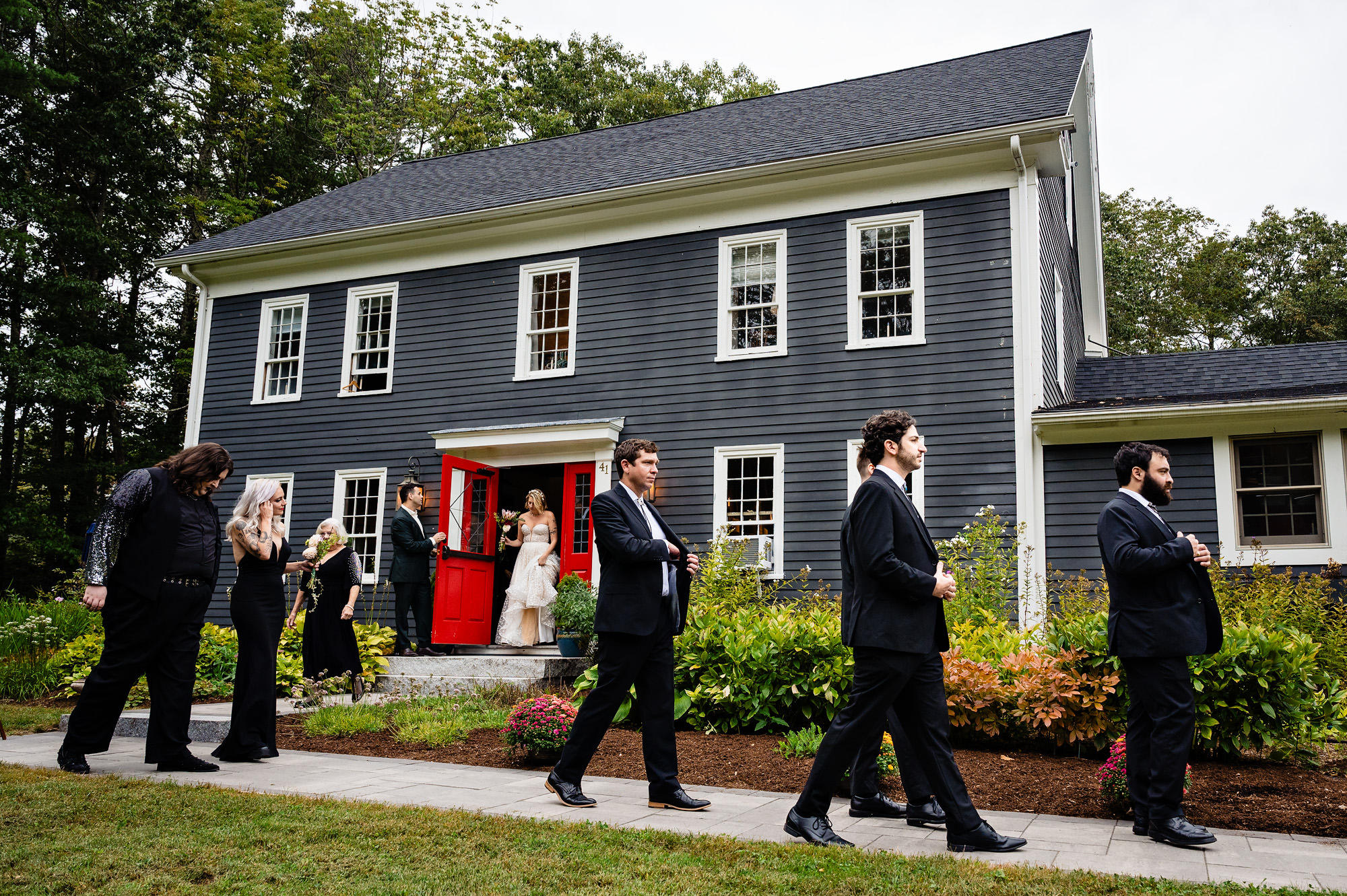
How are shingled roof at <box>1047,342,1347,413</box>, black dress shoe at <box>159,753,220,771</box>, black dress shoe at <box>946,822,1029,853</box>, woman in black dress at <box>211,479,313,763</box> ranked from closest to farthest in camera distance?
black dress shoe at <box>946,822,1029,853</box> → black dress shoe at <box>159,753,220,771</box> → woman in black dress at <box>211,479,313,763</box> → shingled roof at <box>1047,342,1347,413</box>

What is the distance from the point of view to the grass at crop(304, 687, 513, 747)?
7.39 m

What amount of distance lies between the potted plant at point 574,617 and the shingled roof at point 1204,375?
213 inches

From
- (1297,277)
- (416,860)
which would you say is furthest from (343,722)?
(1297,277)

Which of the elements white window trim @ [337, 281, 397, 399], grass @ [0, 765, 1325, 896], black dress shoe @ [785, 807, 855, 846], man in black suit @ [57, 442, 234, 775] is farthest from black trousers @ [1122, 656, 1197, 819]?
white window trim @ [337, 281, 397, 399]

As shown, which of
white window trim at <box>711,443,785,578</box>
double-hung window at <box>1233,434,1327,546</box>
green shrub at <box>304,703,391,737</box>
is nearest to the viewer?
green shrub at <box>304,703,391,737</box>

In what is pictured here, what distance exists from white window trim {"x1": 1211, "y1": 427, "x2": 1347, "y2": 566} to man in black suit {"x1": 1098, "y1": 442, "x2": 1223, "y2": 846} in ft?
20.4

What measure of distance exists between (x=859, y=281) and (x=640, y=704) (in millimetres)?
7971

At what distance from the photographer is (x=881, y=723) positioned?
14.2ft

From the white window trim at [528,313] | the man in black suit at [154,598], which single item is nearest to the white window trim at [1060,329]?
the white window trim at [528,313]

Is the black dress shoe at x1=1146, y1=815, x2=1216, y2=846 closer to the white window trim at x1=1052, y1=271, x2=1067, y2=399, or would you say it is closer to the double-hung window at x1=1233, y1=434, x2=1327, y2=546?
the double-hung window at x1=1233, y1=434, x2=1327, y2=546

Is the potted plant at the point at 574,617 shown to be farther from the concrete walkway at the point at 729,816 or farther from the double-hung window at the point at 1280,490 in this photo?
the double-hung window at the point at 1280,490

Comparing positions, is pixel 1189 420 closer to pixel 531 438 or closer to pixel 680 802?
pixel 531 438

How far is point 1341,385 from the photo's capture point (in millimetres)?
9914

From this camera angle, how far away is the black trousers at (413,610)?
38.1ft
